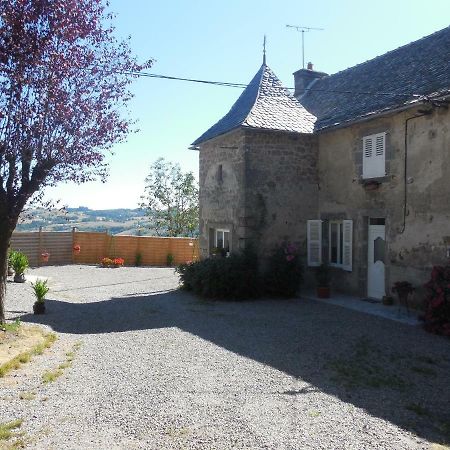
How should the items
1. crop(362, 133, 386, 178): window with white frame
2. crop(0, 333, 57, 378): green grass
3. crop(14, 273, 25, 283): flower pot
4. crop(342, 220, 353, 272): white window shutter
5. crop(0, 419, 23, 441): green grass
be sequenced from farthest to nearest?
crop(14, 273, 25, 283): flower pot → crop(342, 220, 353, 272): white window shutter → crop(362, 133, 386, 178): window with white frame → crop(0, 333, 57, 378): green grass → crop(0, 419, 23, 441): green grass

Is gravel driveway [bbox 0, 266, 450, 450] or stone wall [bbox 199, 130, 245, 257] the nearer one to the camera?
gravel driveway [bbox 0, 266, 450, 450]

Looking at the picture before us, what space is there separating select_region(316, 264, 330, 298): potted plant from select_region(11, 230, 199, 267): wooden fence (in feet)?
34.7

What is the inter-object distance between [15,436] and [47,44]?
19.2 ft

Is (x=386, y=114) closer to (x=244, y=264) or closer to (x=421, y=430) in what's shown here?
(x=244, y=264)

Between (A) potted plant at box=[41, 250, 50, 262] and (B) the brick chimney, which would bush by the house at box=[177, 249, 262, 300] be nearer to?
(B) the brick chimney

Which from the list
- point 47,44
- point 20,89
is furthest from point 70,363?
point 47,44

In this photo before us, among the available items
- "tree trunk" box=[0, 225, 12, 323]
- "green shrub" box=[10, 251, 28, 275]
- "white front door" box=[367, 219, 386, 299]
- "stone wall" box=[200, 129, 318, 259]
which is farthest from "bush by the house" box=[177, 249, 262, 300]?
"green shrub" box=[10, 251, 28, 275]

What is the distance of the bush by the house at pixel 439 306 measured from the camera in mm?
8555

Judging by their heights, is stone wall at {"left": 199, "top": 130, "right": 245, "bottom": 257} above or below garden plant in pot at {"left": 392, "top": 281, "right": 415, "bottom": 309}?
above

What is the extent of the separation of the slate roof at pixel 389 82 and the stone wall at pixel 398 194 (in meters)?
0.44

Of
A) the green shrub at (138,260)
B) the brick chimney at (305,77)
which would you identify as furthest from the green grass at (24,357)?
the green shrub at (138,260)

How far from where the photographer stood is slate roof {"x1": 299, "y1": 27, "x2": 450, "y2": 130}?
1095 centimetres

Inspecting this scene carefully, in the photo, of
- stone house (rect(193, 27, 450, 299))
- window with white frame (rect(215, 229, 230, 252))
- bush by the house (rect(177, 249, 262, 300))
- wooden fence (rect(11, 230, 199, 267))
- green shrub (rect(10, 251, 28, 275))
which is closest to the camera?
stone house (rect(193, 27, 450, 299))

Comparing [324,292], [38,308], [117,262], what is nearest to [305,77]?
[324,292]
